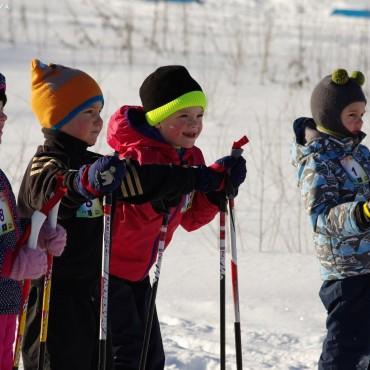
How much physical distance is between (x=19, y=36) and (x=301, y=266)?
9538 mm

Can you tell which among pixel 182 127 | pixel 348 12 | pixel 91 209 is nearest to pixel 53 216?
pixel 91 209

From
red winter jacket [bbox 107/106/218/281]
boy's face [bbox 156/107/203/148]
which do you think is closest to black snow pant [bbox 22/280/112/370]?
red winter jacket [bbox 107/106/218/281]

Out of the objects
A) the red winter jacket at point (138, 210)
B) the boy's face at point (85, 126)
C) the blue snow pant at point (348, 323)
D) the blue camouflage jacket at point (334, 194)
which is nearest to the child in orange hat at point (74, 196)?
the boy's face at point (85, 126)

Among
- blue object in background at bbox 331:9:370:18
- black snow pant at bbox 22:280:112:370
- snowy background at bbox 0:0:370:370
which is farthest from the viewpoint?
blue object in background at bbox 331:9:370:18

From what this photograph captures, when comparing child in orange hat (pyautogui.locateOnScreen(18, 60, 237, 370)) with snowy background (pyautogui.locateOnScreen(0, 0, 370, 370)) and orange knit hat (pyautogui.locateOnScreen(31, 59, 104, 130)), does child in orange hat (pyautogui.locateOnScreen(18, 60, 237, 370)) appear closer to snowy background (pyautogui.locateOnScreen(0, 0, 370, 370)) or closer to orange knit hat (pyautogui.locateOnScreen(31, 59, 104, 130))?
orange knit hat (pyautogui.locateOnScreen(31, 59, 104, 130))

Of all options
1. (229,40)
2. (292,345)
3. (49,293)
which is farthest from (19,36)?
(49,293)

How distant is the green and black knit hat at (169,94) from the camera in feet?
12.9

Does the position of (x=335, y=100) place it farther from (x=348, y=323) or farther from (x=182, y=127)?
(x=348, y=323)

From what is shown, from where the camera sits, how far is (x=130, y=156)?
3.88 metres

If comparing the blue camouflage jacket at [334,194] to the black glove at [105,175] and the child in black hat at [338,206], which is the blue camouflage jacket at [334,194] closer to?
the child in black hat at [338,206]

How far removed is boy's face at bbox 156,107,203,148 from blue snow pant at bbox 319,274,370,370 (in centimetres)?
90

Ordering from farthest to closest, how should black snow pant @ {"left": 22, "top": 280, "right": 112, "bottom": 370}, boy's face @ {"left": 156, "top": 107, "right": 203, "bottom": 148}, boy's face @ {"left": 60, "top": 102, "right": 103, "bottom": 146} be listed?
boy's face @ {"left": 156, "top": 107, "right": 203, "bottom": 148} < boy's face @ {"left": 60, "top": 102, "right": 103, "bottom": 146} < black snow pant @ {"left": 22, "top": 280, "right": 112, "bottom": 370}

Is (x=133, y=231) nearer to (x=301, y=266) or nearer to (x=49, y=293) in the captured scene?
(x=49, y=293)

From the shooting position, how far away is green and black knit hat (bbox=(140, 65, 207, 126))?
393cm
